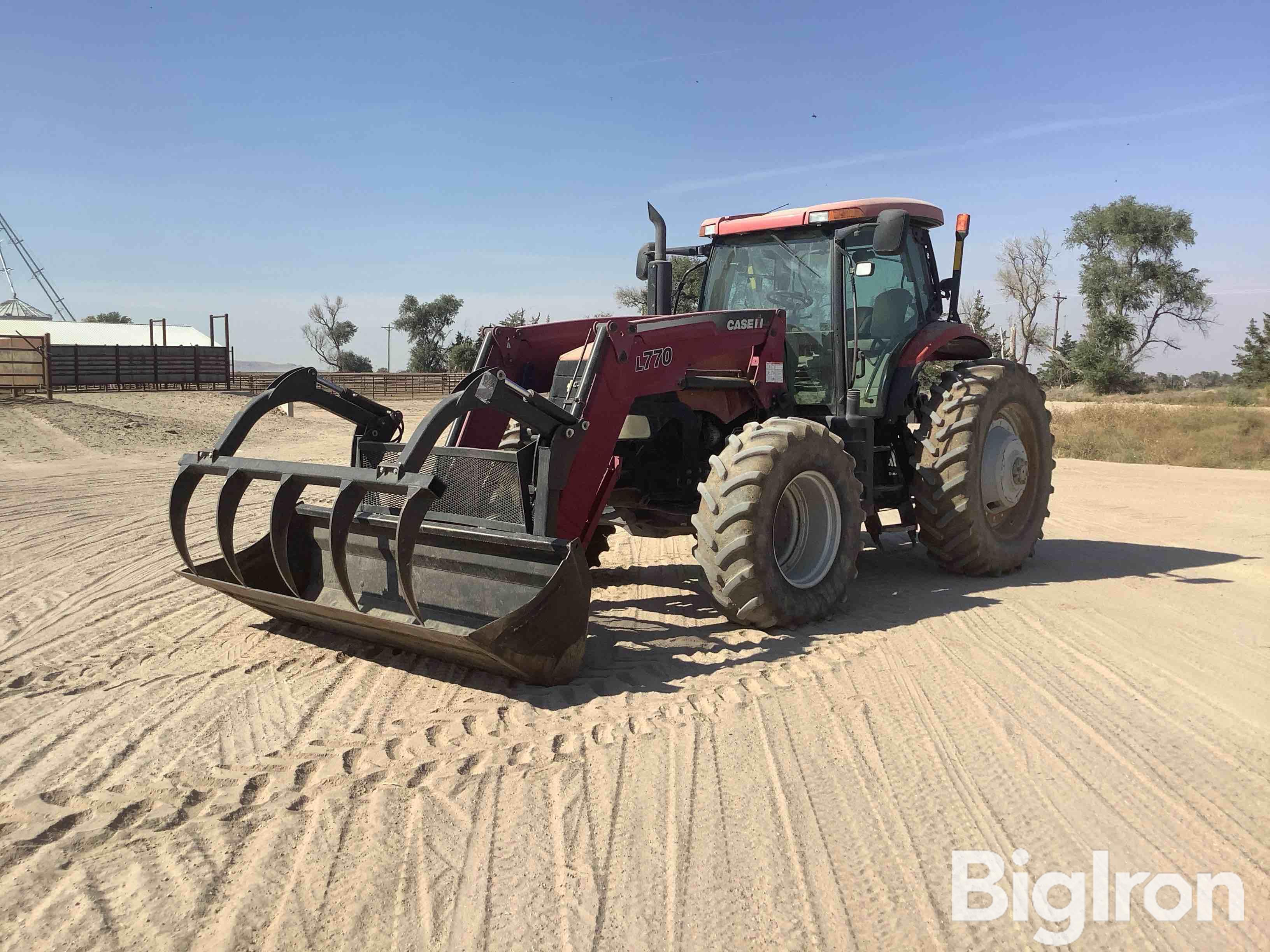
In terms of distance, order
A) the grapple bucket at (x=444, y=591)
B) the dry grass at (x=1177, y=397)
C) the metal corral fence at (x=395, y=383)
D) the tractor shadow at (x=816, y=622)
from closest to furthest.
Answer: the grapple bucket at (x=444, y=591) < the tractor shadow at (x=816, y=622) < the dry grass at (x=1177, y=397) < the metal corral fence at (x=395, y=383)

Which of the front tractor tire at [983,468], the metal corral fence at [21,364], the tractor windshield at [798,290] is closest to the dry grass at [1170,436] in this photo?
the front tractor tire at [983,468]

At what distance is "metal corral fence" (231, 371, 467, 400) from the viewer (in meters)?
35.9

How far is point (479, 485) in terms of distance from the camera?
4.85 metres

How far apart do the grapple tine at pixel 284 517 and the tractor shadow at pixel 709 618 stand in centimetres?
63

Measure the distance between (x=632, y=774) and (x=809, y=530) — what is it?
2587mm

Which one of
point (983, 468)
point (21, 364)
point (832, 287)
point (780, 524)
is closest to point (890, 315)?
point (832, 287)

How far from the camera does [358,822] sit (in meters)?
3.05

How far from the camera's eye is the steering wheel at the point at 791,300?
21.5ft

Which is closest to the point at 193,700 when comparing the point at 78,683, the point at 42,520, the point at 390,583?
the point at 78,683

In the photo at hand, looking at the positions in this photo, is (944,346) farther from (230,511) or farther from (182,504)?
(182,504)

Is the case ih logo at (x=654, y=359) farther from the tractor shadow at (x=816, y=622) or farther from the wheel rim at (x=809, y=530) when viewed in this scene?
the tractor shadow at (x=816, y=622)

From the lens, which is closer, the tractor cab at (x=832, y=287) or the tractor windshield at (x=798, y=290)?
the tractor cab at (x=832, y=287)

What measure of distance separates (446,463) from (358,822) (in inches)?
89.2

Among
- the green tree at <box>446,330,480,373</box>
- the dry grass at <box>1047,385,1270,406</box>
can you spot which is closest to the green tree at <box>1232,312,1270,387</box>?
the dry grass at <box>1047,385,1270,406</box>
